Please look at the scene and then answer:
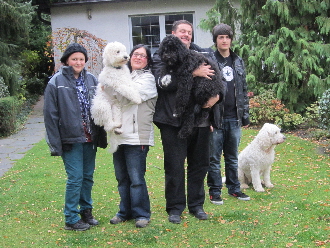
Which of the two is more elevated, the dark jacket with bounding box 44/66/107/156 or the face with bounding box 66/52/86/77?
the face with bounding box 66/52/86/77

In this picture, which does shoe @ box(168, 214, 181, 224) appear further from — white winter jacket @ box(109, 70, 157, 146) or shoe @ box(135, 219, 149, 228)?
white winter jacket @ box(109, 70, 157, 146)

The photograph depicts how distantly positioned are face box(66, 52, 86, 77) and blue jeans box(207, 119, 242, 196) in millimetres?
1782

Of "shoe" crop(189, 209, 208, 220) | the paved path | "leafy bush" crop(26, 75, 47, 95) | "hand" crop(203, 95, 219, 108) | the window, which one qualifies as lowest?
the paved path

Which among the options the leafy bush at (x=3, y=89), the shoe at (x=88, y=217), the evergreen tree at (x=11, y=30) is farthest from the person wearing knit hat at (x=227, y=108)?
the evergreen tree at (x=11, y=30)

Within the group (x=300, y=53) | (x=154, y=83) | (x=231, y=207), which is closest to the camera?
(x=154, y=83)

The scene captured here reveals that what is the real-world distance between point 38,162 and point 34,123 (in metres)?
5.44

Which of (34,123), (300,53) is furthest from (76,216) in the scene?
(34,123)

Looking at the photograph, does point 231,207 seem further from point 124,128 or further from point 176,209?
point 124,128

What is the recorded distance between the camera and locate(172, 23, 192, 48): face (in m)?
4.48

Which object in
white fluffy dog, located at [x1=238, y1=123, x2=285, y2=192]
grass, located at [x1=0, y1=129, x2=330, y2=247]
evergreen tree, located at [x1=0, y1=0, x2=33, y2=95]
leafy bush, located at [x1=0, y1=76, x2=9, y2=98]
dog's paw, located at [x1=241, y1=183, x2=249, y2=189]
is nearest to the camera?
grass, located at [x1=0, y1=129, x2=330, y2=247]

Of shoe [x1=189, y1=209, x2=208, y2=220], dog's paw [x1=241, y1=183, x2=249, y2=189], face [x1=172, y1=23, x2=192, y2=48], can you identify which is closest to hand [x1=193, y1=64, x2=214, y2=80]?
face [x1=172, y1=23, x2=192, y2=48]

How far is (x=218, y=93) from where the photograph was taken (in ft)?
14.4

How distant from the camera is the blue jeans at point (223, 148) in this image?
524cm

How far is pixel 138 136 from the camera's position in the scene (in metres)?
4.31
